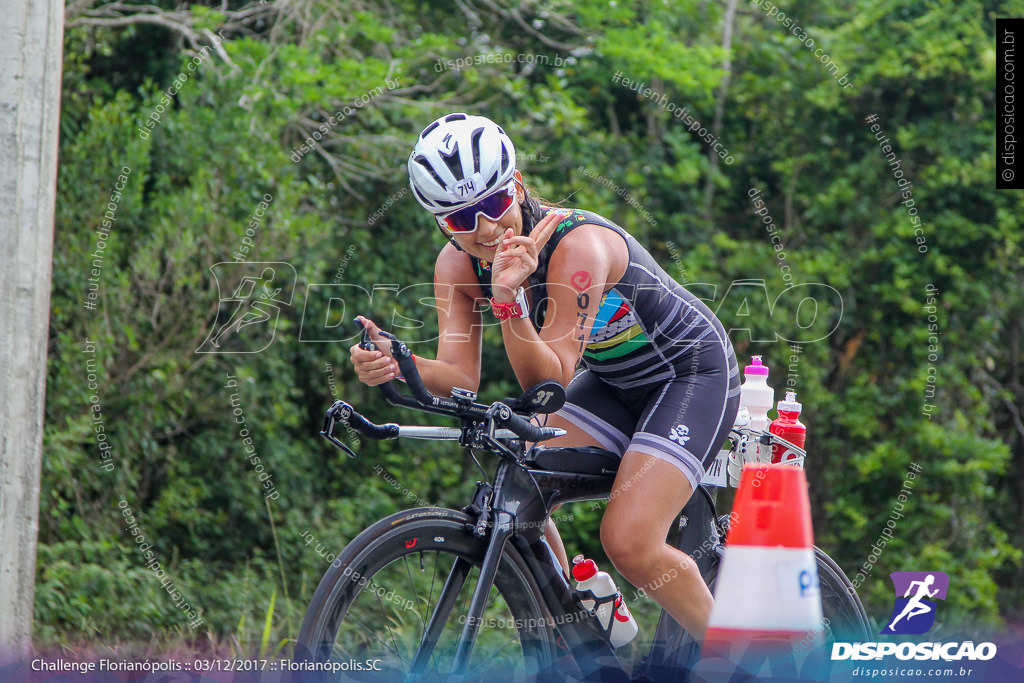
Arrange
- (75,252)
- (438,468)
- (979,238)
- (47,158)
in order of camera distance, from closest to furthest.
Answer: (47,158)
(75,252)
(438,468)
(979,238)

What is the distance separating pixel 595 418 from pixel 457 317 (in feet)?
1.88

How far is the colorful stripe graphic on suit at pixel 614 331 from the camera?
2.81 m

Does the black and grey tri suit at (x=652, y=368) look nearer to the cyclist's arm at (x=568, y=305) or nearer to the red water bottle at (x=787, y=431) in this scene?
the cyclist's arm at (x=568, y=305)

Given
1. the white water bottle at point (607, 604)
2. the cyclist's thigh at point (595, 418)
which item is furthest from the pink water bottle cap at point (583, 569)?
the cyclist's thigh at point (595, 418)

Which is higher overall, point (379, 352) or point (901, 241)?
point (901, 241)

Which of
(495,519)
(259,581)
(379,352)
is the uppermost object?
(379,352)

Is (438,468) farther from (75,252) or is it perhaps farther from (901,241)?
(901,241)

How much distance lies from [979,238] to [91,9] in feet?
21.2

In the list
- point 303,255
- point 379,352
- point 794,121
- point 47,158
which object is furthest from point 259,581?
point 794,121

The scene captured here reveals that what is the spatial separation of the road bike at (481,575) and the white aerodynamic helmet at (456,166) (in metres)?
0.48

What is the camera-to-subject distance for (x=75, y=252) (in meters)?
5.01

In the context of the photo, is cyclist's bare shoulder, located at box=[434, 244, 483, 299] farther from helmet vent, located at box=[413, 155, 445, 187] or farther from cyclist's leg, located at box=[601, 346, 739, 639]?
cyclist's leg, located at box=[601, 346, 739, 639]

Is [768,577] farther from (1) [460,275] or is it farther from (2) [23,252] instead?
(2) [23,252]

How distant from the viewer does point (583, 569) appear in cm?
294
